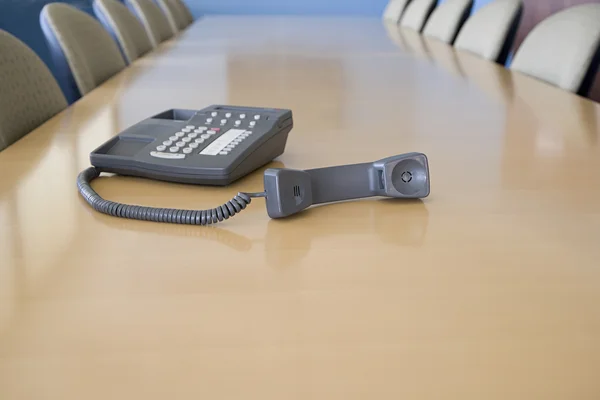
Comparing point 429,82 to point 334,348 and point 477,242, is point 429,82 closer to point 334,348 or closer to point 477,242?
point 477,242

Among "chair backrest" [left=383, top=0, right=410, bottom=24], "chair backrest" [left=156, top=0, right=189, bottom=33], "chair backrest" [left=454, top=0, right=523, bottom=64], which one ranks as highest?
"chair backrest" [left=454, top=0, right=523, bottom=64]

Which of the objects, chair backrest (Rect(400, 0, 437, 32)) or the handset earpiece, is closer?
the handset earpiece

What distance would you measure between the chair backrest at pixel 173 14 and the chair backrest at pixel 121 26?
4.28 feet

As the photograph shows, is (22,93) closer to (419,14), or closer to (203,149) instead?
(203,149)

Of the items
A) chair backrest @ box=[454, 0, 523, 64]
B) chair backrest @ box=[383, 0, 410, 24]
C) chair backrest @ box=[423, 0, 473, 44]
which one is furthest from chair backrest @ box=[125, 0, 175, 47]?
chair backrest @ box=[383, 0, 410, 24]

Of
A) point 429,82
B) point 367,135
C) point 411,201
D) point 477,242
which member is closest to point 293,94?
point 429,82

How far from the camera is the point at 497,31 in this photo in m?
2.00

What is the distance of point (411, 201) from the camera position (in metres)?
0.67

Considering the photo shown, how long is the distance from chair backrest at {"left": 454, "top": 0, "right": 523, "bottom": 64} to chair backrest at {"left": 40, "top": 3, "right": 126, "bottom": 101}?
3.43ft

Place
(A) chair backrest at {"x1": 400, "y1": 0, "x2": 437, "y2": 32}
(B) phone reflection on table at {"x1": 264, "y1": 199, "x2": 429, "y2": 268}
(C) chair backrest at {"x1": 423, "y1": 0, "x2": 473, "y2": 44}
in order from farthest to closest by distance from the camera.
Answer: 1. (A) chair backrest at {"x1": 400, "y1": 0, "x2": 437, "y2": 32}
2. (C) chair backrest at {"x1": 423, "y1": 0, "x2": 473, "y2": 44}
3. (B) phone reflection on table at {"x1": 264, "y1": 199, "x2": 429, "y2": 268}

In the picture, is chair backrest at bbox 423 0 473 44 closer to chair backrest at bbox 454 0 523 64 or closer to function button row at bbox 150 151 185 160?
chair backrest at bbox 454 0 523 64

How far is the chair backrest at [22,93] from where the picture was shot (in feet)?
3.58

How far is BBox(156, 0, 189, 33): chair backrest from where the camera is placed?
151 inches

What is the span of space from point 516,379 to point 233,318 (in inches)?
6.7
